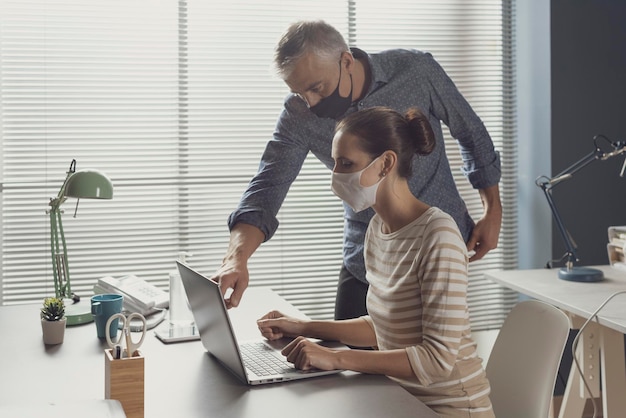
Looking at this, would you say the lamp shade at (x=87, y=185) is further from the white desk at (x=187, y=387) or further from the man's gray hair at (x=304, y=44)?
the man's gray hair at (x=304, y=44)

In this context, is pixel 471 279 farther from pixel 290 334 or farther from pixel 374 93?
pixel 290 334

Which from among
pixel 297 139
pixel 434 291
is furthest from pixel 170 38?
pixel 434 291

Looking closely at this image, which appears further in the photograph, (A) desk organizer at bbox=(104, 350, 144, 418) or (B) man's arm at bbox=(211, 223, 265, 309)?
(B) man's arm at bbox=(211, 223, 265, 309)

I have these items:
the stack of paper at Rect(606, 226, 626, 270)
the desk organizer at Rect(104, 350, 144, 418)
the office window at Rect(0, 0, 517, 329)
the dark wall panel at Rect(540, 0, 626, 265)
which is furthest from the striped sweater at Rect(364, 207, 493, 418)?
the dark wall panel at Rect(540, 0, 626, 265)

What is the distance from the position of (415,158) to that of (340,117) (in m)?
0.27

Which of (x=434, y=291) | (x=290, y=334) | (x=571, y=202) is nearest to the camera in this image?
(x=434, y=291)

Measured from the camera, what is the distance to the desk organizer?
1.26m

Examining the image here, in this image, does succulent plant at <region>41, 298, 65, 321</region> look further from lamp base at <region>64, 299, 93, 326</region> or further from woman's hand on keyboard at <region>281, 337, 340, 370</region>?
woman's hand on keyboard at <region>281, 337, 340, 370</region>

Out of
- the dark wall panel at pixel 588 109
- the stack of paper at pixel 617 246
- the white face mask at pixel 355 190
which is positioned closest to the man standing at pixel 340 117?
the white face mask at pixel 355 190

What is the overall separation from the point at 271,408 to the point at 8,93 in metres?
2.28

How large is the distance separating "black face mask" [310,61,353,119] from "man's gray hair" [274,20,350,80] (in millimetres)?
114

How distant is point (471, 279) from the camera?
3648mm

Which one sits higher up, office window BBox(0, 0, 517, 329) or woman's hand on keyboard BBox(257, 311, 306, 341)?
office window BBox(0, 0, 517, 329)

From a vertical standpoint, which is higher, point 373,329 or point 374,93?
point 374,93
